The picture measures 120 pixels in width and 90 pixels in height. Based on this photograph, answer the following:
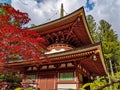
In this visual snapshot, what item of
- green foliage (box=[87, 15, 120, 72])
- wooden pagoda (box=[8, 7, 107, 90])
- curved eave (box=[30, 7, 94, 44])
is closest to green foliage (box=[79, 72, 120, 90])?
wooden pagoda (box=[8, 7, 107, 90])

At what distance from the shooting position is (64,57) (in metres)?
8.96

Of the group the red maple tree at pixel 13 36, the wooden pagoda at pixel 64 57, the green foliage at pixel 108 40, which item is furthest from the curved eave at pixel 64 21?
the green foliage at pixel 108 40

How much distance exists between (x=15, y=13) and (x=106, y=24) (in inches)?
1256

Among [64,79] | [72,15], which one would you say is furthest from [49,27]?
[64,79]

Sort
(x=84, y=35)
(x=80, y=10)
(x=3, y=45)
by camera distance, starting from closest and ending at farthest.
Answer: (x=3, y=45)
(x=80, y=10)
(x=84, y=35)

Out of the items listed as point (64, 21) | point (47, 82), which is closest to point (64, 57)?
point (47, 82)

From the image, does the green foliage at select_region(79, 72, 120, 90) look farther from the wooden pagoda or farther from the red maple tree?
the red maple tree

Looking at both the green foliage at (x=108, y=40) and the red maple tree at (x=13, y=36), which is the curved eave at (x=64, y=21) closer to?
the red maple tree at (x=13, y=36)

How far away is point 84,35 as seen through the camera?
12.3 meters

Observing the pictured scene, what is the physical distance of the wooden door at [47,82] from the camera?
999 cm

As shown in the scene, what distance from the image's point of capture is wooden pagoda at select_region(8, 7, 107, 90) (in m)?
8.82

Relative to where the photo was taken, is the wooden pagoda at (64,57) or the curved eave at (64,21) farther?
the curved eave at (64,21)

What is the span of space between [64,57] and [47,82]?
2.35 meters

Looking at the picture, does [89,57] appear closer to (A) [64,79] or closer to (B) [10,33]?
(A) [64,79]
